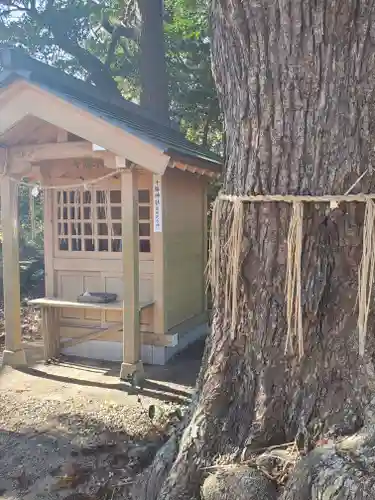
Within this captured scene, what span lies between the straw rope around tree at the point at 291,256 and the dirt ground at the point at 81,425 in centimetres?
150

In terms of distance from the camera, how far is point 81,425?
480 centimetres

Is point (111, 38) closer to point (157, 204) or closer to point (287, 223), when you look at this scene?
point (157, 204)

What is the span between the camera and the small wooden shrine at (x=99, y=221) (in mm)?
5773

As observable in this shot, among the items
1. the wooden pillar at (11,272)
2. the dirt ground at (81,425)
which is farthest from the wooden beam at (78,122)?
the dirt ground at (81,425)

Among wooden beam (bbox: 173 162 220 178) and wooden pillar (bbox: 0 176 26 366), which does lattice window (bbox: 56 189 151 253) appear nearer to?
wooden beam (bbox: 173 162 220 178)

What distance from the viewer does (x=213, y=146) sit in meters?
16.6

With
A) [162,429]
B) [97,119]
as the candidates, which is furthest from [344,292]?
[97,119]

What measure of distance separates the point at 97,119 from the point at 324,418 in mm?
4152

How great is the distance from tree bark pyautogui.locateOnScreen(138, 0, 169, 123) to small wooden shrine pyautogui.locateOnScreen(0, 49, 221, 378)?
4650mm

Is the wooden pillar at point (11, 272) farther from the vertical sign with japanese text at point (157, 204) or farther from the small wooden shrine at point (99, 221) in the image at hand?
the vertical sign with japanese text at point (157, 204)

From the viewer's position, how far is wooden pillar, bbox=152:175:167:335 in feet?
21.7

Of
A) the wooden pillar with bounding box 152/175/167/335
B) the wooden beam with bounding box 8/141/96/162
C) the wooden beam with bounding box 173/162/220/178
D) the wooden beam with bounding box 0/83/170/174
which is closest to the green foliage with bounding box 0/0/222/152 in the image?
the wooden beam with bounding box 173/162/220/178

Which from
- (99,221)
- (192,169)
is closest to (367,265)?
(192,169)

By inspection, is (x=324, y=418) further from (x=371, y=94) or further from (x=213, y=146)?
(x=213, y=146)
